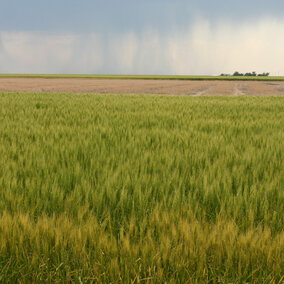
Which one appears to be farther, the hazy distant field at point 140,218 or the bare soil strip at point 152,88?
the bare soil strip at point 152,88

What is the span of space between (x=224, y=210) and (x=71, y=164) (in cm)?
139

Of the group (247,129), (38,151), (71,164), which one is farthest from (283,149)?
(38,151)

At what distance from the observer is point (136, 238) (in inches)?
52.4

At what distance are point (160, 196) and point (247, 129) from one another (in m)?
3.10

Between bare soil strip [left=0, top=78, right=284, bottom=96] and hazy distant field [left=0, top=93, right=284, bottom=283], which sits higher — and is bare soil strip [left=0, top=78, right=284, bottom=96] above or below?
above

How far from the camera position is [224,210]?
159 cm

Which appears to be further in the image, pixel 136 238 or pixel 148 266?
pixel 136 238

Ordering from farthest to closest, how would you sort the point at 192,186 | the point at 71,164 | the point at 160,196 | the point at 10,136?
the point at 10,136, the point at 71,164, the point at 192,186, the point at 160,196

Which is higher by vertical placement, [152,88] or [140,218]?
[152,88]

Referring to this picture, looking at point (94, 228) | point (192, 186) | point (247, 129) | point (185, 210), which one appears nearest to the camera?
point (94, 228)

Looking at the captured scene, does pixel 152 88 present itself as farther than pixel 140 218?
Yes

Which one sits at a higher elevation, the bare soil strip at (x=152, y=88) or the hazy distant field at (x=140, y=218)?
the bare soil strip at (x=152, y=88)

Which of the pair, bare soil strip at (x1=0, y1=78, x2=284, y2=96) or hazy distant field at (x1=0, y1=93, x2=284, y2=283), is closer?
hazy distant field at (x1=0, y1=93, x2=284, y2=283)

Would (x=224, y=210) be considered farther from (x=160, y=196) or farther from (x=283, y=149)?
(x=283, y=149)
